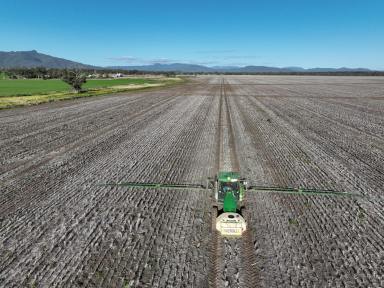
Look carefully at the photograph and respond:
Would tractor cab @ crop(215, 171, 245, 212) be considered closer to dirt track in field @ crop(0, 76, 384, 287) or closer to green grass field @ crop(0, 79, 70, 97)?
dirt track in field @ crop(0, 76, 384, 287)

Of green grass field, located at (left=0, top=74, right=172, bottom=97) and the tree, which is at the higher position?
the tree

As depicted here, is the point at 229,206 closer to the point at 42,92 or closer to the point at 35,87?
the point at 42,92

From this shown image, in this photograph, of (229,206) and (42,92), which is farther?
(42,92)

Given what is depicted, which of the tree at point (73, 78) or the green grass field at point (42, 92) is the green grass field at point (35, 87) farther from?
the tree at point (73, 78)

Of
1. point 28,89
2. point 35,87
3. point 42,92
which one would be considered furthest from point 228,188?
point 35,87

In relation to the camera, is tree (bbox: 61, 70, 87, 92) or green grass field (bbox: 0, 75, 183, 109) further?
tree (bbox: 61, 70, 87, 92)

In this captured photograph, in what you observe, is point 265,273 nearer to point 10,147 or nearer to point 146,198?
point 146,198

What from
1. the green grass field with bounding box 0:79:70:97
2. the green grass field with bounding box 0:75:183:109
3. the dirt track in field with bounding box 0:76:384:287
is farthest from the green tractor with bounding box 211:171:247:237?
the green grass field with bounding box 0:79:70:97

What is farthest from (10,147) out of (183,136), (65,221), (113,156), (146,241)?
(146,241)
